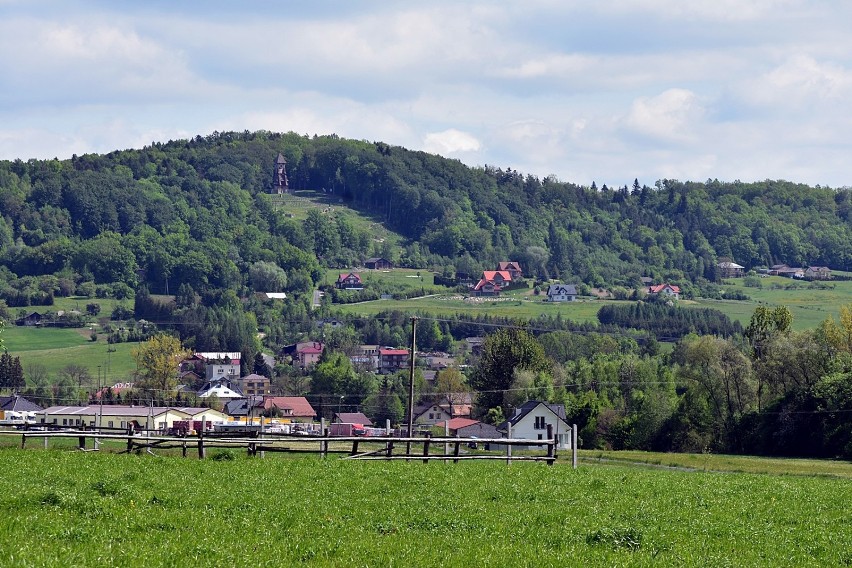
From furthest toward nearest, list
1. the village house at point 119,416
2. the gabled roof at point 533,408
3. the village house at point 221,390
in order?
the village house at point 221,390
the village house at point 119,416
the gabled roof at point 533,408

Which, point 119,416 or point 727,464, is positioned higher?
point 727,464

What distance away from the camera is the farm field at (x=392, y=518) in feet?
59.1

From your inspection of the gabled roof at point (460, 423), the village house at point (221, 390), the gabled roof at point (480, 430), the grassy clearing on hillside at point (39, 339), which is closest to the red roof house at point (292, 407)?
the gabled roof at point (460, 423)

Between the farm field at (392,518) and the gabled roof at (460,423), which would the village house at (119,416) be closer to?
the gabled roof at (460,423)

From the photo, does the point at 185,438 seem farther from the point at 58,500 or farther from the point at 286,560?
the point at 286,560

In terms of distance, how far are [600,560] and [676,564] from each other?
1.15 metres

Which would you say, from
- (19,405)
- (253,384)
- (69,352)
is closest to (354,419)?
(19,405)

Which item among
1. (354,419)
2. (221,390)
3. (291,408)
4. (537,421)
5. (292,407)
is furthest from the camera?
(221,390)

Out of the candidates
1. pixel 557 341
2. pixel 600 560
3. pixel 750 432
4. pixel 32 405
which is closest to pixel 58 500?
pixel 600 560

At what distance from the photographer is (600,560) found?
18.3 metres

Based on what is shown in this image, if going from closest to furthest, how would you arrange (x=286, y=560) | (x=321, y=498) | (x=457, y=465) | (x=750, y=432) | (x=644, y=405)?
(x=286, y=560) < (x=321, y=498) < (x=457, y=465) < (x=750, y=432) < (x=644, y=405)

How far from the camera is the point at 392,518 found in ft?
69.9

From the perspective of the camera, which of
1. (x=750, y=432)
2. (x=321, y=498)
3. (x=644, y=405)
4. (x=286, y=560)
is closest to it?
(x=286, y=560)

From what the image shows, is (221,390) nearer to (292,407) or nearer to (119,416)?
(292,407)
